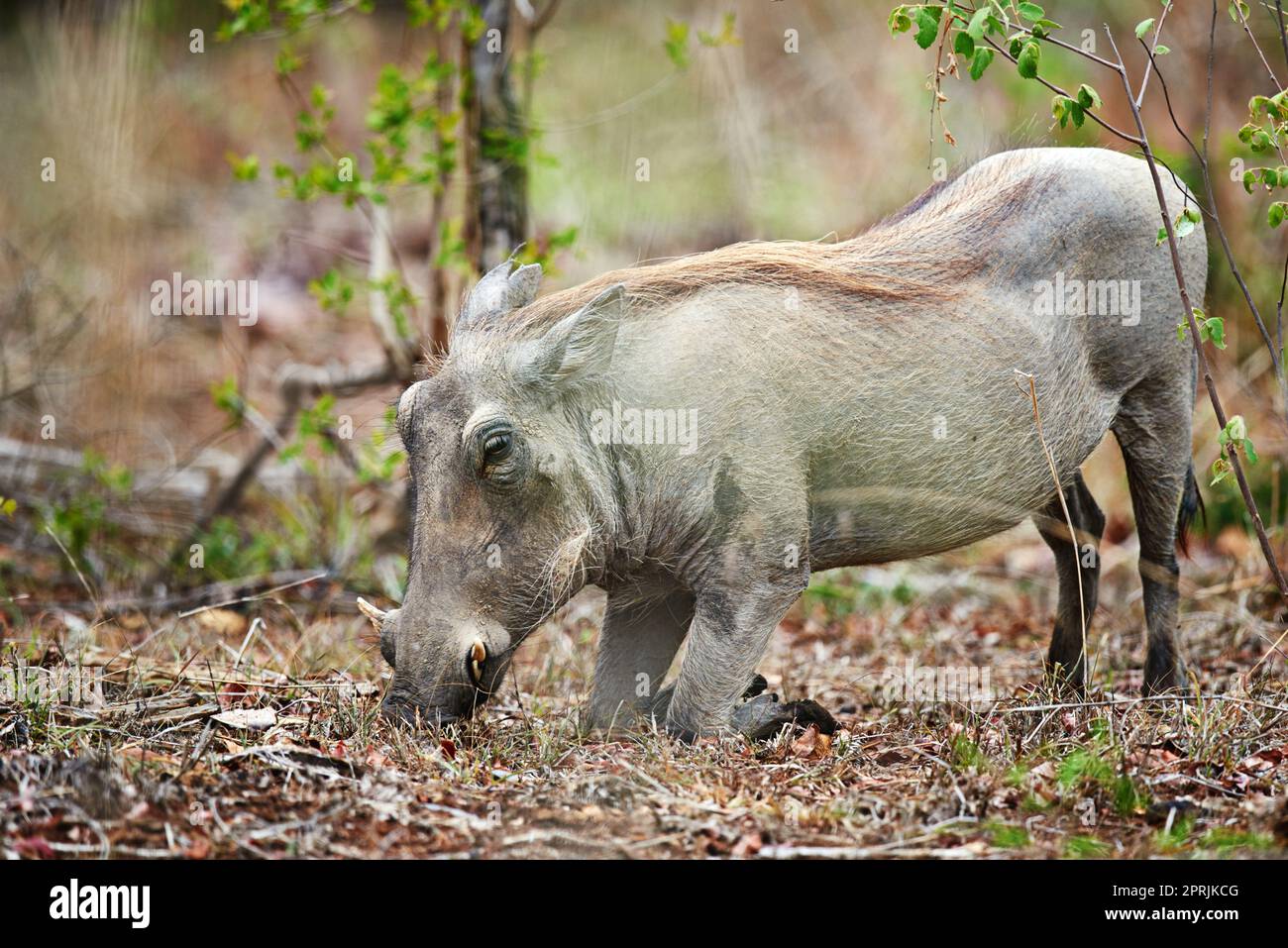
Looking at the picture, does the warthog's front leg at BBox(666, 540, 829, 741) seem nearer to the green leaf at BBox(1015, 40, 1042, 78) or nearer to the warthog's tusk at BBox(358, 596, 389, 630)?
the warthog's tusk at BBox(358, 596, 389, 630)

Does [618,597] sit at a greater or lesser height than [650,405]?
lesser

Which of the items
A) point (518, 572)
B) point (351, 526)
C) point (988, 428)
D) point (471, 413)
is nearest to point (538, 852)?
point (518, 572)

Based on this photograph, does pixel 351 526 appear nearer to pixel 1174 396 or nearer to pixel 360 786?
pixel 360 786

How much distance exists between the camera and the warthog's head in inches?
151

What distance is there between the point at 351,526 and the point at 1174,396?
12.4 ft

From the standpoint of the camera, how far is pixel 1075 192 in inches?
180

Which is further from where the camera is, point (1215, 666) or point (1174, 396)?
point (1215, 666)

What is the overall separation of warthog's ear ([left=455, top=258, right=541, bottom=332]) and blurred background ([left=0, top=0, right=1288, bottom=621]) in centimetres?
42

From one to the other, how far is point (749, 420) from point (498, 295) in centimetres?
92

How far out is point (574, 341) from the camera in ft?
13.1

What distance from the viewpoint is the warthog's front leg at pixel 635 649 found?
14.5 ft

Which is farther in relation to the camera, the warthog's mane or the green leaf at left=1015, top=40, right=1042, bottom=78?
the warthog's mane

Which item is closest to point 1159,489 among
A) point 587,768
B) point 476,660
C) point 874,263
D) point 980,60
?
point 874,263

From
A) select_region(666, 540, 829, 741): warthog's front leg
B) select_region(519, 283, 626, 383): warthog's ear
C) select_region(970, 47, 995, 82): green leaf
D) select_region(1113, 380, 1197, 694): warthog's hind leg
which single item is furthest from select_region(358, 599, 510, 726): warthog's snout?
select_region(1113, 380, 1197, 694): warthog's hind leg
